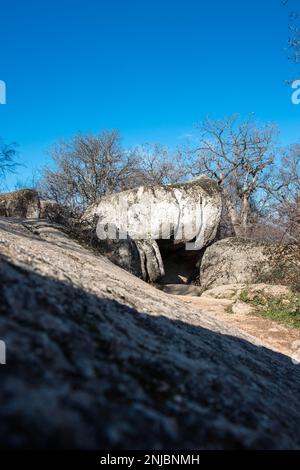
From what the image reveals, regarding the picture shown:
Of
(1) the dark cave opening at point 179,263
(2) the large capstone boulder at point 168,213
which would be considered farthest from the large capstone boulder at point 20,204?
(1) the dark cave opening at point 179,263

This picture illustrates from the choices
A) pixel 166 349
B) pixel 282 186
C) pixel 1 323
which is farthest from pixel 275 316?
pixel 282 186

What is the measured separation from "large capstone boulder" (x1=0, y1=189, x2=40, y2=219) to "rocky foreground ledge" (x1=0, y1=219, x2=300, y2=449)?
9921mm

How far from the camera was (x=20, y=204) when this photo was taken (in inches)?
429

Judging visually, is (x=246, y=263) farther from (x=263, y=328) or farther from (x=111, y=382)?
(x=111, y=382)

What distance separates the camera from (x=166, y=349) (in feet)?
3.75

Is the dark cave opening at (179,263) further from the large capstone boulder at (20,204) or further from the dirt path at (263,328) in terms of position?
the dirt path at (263,328)

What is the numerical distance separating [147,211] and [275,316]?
7249mm

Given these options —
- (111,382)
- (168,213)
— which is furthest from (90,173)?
(111,382)

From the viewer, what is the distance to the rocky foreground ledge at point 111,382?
617 millimetres

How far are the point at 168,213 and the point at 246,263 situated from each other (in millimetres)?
3487

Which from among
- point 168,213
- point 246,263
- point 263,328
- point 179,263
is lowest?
point 263,328

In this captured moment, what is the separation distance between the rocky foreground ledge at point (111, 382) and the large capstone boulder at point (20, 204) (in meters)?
9.92

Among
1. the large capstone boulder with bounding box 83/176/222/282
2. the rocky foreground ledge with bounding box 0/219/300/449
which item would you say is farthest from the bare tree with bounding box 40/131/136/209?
the rocky foreground ledge with bounding box 0/219/300/449

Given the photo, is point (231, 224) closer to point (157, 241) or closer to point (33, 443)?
point (157, 241)
